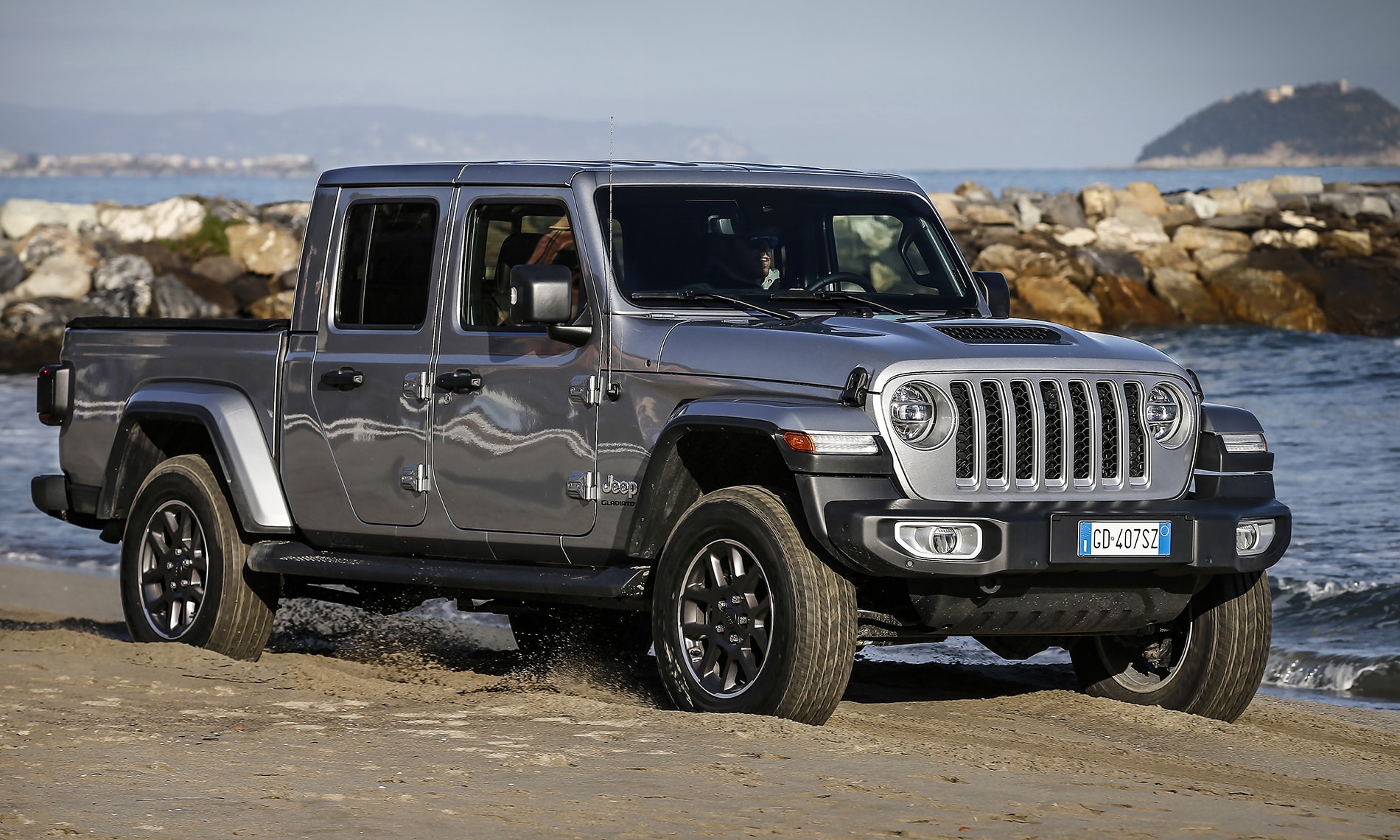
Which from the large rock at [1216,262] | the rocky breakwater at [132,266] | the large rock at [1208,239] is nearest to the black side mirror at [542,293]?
the rocky breakwater at [132,266]

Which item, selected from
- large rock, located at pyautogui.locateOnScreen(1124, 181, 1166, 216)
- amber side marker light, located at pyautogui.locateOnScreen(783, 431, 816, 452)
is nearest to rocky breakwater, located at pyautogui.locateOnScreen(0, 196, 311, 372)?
large rock, located at pyautogui.locateOnScreen(1124, 181, 1166, 216)

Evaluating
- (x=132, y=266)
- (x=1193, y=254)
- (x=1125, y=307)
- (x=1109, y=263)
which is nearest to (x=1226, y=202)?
(x=1193, y=254)

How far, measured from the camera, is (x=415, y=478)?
750 cm

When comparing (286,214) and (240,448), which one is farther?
(286,214)

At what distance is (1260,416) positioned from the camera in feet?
73.9

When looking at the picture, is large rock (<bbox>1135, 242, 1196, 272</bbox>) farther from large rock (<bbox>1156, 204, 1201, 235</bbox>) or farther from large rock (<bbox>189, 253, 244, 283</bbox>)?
large rock (<bbox>189, 253, 244, 283</bbox>)

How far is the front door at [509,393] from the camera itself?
22.9 ft

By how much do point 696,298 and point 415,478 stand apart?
1395mm

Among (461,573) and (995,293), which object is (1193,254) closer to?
(995,293)

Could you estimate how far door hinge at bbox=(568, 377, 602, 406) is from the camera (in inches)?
271

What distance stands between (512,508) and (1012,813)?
2.71 metres

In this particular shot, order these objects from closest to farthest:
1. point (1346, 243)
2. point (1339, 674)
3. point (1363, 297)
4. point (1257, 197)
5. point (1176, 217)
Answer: point (1339, 674)
point (1363, 297)
point (1346, 243)
point (1176, 217)
point (1257, 197)

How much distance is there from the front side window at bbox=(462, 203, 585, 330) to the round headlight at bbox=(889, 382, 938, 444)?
178 cm

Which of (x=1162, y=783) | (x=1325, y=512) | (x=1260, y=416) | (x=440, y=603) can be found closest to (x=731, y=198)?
(x=1162, y=783)
